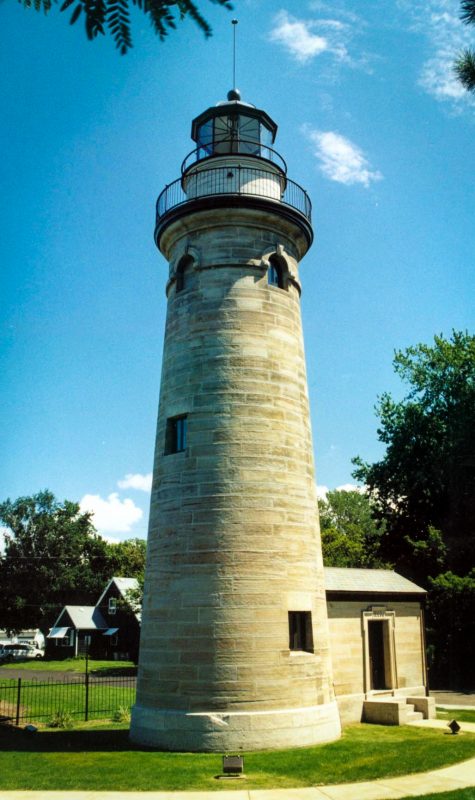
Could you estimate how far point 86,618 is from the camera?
49875 mm

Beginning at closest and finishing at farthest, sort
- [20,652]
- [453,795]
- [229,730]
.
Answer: [453,795] < [229,730] < [20,652]

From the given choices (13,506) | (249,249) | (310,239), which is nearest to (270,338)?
(249,249)

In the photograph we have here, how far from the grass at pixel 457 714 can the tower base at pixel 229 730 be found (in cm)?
601

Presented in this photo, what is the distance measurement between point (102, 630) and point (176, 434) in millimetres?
39418

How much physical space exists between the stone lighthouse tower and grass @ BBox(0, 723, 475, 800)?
0.67 meters

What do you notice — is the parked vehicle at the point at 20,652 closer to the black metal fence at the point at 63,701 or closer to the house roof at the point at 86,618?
the house roof at the point at 86,618

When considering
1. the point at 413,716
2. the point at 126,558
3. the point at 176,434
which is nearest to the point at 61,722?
the point at 176,434

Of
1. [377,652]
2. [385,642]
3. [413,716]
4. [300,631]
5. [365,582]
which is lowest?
[413,716]

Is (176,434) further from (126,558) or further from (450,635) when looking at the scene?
(126,558)

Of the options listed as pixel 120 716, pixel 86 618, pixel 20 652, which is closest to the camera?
pixel 120 716

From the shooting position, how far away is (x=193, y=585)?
43.4 ft

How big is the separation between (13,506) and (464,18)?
59.0 metres

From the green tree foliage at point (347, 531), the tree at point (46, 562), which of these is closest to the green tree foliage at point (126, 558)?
the tree at point (46, 562)

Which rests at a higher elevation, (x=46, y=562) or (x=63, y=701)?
(x=46, y=562)
